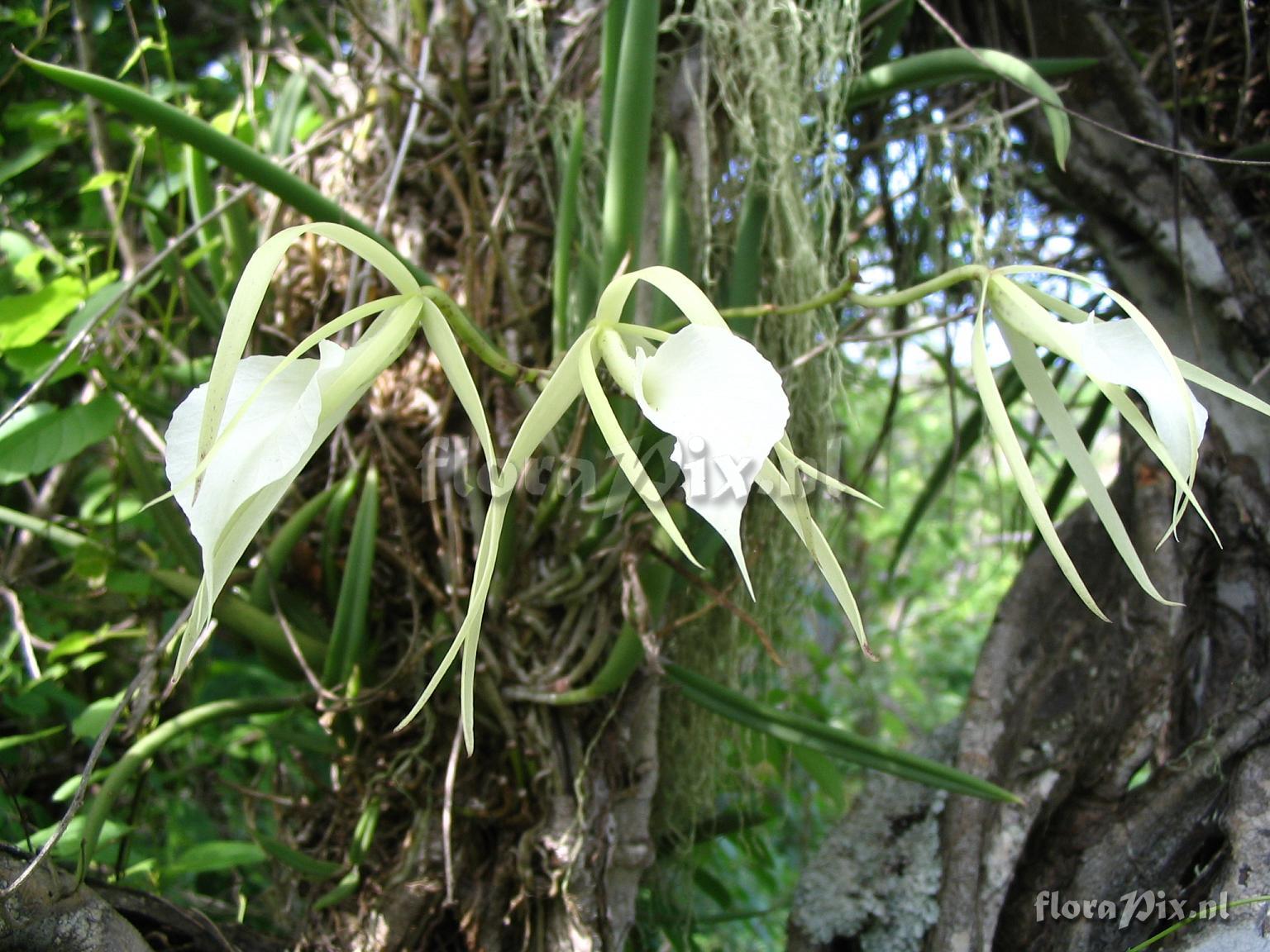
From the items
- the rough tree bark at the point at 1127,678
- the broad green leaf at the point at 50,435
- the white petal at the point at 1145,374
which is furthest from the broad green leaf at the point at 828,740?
Result: the broad green leaf at the point at 50,435

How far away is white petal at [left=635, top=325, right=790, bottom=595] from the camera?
0.29 metres

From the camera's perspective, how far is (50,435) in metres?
0.73

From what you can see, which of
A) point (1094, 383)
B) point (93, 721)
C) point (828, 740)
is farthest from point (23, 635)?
point (1094, 383)

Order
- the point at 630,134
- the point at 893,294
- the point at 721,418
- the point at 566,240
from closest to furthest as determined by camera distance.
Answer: the point at 721,418, the point at 893,294, the point at 630,134, the point at 566,240

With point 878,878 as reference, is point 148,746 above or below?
above

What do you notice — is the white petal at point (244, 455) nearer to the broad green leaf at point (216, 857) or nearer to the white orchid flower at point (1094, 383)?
the white orchid flower at point (1094, 383)

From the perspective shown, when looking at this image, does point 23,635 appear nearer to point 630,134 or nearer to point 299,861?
point 299,861

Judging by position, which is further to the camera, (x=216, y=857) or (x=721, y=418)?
(x=216, y=857)

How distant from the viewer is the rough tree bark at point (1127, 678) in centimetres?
68

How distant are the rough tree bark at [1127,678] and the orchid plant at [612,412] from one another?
45cm

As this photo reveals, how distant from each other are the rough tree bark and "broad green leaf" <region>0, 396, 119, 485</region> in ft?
2.40

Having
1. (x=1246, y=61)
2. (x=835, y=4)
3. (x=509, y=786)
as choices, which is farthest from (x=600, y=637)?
(x=1246, y=61)

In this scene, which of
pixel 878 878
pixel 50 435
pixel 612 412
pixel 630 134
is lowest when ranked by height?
pixel 878 878

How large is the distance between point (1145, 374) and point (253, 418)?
345 mm
